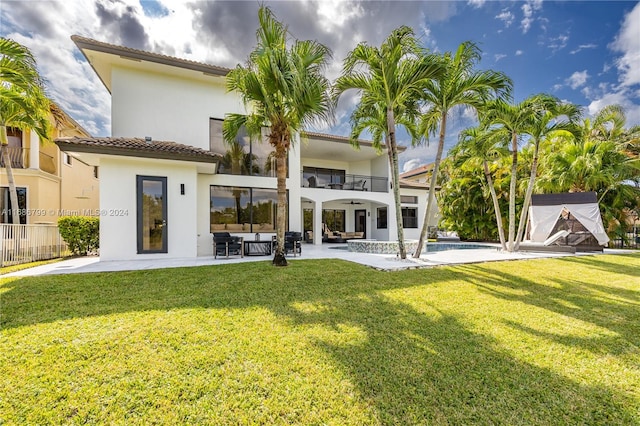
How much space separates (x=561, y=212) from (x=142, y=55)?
21.4m

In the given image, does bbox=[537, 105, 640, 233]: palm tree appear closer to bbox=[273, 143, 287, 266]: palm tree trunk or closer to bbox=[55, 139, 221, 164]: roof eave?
bbox=[273, 143, 287, 266]: palm tree trunk

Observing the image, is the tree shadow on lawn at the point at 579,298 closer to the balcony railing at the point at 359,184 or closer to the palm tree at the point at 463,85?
A: the palm tree at the point at 463,85

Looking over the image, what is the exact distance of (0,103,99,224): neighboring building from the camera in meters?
13.9

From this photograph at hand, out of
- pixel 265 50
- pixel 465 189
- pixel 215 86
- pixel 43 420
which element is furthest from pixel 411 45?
pixel 465 189

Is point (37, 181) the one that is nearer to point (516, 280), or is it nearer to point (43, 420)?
point (43, 420)

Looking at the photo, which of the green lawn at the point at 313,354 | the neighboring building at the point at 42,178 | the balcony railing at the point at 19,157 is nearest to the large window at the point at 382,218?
the green lawn at the point at 313,354

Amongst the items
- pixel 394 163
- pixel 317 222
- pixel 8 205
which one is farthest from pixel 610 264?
pixel 8 205

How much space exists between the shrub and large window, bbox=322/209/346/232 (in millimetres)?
14643

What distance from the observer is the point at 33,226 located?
1015 centimetres

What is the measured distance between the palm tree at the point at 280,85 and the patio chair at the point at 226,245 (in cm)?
310

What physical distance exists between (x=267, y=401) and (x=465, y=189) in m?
21.6

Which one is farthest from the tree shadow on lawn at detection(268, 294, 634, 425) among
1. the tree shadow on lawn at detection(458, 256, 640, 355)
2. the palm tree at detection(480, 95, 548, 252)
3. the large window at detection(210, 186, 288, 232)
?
the palm tree at detection(480, 95, 548, 252)

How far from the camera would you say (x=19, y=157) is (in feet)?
46.3

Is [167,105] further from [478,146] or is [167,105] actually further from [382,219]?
[382,219]
